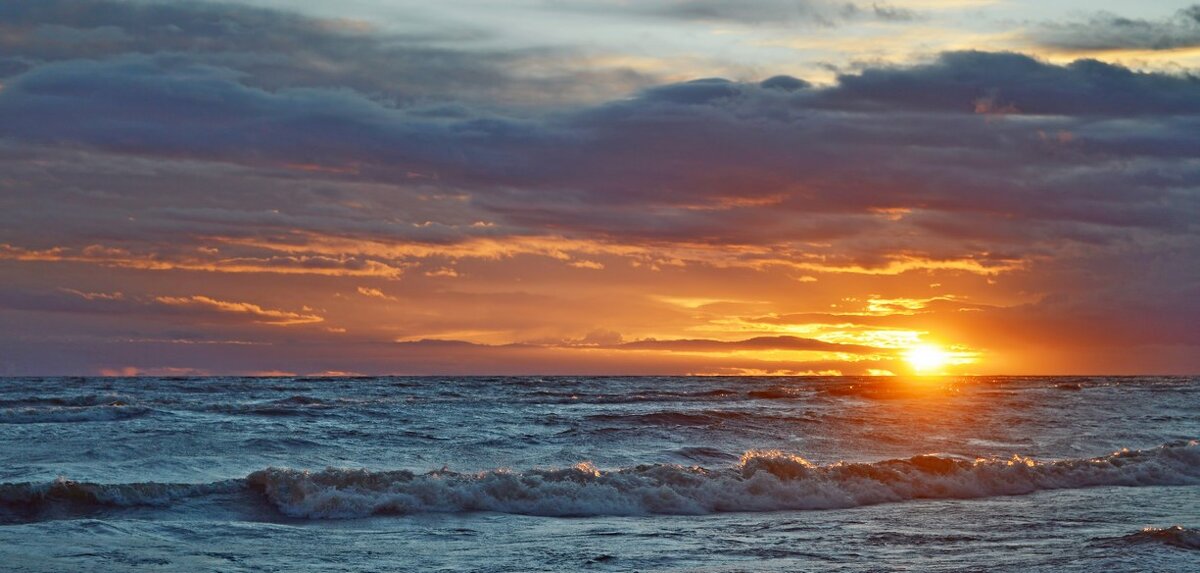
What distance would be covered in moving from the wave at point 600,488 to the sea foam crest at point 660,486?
0.7 inches

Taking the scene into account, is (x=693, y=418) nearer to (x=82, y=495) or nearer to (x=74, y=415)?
(x=74, y=415)

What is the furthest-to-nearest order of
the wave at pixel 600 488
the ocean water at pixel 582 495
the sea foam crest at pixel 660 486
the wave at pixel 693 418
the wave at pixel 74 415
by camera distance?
the wave at pixel 693 418, the wave at pixel 74 415, the sea foam crest at pixel 660 486, the wave at pixel 600 488, the ocean water at pixel 582 495

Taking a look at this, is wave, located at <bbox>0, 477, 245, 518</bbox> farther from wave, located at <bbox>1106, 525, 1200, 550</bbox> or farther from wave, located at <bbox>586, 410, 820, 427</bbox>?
wave, located at <bbox>586, 410, 820, 427</bbox>

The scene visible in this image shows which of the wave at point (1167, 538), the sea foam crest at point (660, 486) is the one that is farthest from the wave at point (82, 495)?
the wave at point (1167, 538)

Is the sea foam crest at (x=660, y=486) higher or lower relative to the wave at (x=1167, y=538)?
lower

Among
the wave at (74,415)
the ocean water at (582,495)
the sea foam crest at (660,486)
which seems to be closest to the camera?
the ocean water at (582,495)

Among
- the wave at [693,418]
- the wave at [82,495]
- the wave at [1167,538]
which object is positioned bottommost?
the wave at [82,495]

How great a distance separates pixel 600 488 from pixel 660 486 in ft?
3.71

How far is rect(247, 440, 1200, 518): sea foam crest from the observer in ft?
62.2

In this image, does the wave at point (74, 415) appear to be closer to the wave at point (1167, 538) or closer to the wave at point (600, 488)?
the wave at point (600, 488)

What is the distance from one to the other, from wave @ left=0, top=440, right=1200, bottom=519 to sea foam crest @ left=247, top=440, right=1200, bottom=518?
19 mm

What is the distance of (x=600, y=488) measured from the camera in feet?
65.2

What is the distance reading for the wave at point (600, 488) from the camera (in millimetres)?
18516

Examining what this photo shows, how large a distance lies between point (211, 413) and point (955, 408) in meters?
28.6
